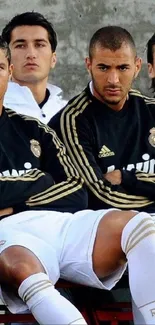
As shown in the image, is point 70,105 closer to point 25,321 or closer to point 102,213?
point 102,213

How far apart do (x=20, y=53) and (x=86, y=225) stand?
1732mm

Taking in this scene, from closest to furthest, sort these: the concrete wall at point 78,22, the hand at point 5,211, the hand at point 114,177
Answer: the hand at point 5,211 < the hand at point 114,177 < the concrete wall at point 78,22

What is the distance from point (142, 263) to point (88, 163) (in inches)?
30.2

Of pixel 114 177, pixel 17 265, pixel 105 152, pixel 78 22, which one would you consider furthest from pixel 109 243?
pixel 78 22

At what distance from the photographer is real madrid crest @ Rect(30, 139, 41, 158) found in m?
3.45

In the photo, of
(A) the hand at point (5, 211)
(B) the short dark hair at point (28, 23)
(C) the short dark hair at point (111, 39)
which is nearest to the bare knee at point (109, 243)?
(A) the hand at point (5, 211)

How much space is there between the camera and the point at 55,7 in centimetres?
592

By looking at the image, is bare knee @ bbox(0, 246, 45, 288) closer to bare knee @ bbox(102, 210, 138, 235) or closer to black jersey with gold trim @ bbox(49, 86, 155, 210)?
bare knee @ bbox(102, 210, 138, 235)

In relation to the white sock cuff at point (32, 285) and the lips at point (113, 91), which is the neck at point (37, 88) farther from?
the white sock cuff at point (32, 285)

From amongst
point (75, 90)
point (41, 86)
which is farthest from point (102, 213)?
point (75, 90)

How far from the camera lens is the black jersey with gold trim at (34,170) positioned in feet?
10.8

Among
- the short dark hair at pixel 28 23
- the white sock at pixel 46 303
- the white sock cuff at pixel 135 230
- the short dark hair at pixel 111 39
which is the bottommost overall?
the white sock at pixel 46 303

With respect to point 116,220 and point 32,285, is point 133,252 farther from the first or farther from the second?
point 32,285

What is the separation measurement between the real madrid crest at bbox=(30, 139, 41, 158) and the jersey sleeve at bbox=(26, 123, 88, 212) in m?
0.03
